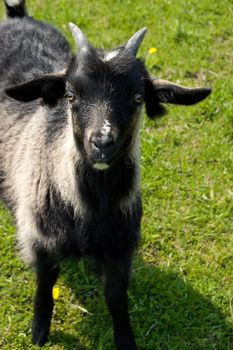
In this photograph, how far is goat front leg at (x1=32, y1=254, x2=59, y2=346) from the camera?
3.97 meters

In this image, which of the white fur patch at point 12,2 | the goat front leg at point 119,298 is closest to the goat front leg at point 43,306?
the goat front leg at point 119,298

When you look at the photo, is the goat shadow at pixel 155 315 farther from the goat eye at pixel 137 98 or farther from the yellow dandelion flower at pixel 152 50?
the yellow dandelion flower at pixel 152 50

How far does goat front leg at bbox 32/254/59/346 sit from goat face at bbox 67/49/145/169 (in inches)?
43.2

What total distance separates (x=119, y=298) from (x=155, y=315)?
56 centimetres

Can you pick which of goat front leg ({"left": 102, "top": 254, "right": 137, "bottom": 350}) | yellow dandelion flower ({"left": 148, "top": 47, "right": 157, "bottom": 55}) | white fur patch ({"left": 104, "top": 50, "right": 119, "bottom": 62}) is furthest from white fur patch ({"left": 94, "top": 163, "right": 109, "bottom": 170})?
yellow dandelion flower ({"left": 148, "top": 47, "right": 157, "bottom": 55})

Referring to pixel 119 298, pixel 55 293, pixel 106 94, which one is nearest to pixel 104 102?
pixel 106 94

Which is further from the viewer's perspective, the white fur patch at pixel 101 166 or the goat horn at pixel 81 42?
the goat horn at pixel 81 42

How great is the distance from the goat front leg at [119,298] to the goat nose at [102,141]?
3.09 feet

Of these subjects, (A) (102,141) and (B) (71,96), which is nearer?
(A) (102,141)

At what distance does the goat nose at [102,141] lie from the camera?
9.53 feet

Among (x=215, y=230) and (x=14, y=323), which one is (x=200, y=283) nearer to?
(x=215, y=230)

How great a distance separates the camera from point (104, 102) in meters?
3.03

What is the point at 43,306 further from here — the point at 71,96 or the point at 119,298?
the point at 71,96

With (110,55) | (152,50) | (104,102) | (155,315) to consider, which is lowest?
(155,315)
